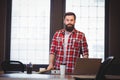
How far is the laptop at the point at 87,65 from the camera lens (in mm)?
2887

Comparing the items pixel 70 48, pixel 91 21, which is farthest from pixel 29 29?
pixel 70 48

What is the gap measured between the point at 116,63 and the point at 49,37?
1381 millimetres

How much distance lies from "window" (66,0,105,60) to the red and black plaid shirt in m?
→ 1.25

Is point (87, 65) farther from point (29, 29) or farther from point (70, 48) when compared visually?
point (29, 29)

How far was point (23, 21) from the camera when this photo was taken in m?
5.06

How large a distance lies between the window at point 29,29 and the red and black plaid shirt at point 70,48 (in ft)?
4.23

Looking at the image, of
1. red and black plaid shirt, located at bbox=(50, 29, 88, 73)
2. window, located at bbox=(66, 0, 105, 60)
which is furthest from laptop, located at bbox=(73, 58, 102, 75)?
window, located at bbox=(66, 0, 105, 60)

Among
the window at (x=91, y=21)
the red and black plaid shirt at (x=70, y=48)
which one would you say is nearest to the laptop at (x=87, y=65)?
the red and black plaid shirt at (x=70, y=48)

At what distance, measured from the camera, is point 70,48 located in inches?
146

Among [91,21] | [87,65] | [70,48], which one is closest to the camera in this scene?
[87,65]

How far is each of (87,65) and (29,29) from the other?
2390mm

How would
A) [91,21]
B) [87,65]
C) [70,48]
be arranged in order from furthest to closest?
1. [91,21]
2. [70,48]
3. [87,65]

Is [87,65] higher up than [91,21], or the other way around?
[91,21]

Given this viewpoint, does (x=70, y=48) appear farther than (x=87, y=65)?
Yes
